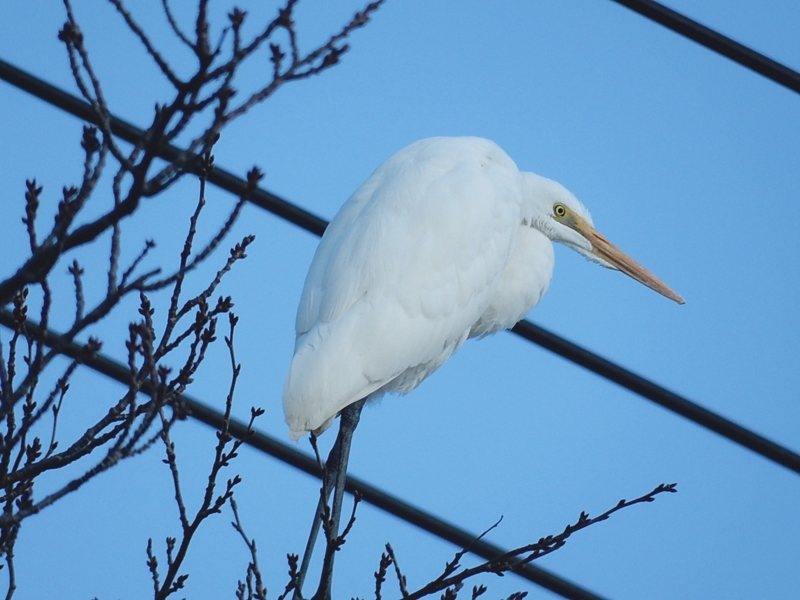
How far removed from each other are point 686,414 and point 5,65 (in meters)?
1.54

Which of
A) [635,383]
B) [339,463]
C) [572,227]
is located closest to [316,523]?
[339,463]

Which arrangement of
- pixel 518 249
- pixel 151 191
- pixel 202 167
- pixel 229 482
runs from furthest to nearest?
pixel 518 249, pixel 229 482, pixel 202 167, pixel 151 191

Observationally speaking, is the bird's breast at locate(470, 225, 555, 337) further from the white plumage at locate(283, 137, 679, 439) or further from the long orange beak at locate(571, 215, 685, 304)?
the long orange beak at locate(571, 215, 685, 304)

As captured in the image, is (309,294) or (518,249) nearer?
(309,294)

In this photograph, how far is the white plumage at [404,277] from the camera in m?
2.03

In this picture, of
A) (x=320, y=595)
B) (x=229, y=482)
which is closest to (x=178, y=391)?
(x=229, y=482)

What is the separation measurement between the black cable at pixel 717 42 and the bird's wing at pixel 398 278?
51cm

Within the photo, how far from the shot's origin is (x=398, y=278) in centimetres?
215

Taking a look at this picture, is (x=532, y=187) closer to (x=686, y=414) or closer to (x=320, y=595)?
(x=686, y=414)

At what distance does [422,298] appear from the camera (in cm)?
217

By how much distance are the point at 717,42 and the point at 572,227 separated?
782 millimetres

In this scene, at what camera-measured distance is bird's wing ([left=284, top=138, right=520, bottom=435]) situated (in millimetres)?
2020

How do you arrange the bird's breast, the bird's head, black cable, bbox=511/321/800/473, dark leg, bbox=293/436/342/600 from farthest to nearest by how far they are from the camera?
the bird's head
the bird's breast
black cable, bbox=511/321/800/473
dark leg, bbox=293/436/342/600

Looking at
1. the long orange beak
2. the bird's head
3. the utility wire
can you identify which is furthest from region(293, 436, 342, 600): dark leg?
the long orange beak
